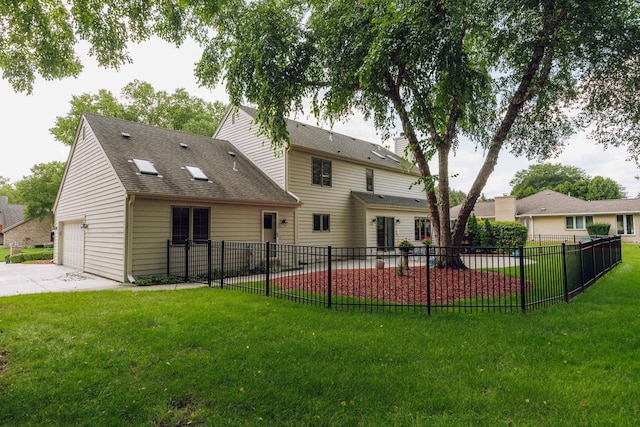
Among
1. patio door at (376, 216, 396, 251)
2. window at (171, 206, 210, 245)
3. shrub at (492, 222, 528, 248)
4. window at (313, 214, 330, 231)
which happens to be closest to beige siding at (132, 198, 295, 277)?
window at (171, 206, 210, 245)

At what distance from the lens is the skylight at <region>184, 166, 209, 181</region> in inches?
459

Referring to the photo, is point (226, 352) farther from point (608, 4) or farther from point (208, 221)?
point (608, 4)

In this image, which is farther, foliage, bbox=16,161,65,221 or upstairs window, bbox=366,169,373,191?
foliage, bbox=16,161,65,221

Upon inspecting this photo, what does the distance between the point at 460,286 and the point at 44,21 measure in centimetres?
997

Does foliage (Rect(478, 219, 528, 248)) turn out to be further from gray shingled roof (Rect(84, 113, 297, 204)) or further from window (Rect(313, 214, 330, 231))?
gray shingled roof (Rect(84, 113, 297, 204))

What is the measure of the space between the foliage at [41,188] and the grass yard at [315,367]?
29673 mm

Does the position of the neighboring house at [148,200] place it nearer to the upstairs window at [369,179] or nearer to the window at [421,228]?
the upstairs window at [369,179]

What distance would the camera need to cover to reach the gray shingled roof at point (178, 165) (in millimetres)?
10162

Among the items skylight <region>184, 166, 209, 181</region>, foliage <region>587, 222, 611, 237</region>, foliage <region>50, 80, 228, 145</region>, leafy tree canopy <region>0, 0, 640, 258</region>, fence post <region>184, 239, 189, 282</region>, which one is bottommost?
fence post <region>184, 239, 189, 282</region>

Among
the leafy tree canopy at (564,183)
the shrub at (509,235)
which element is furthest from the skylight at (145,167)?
the leafy tree canopy at (564,183)

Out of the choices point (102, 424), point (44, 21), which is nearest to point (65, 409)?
point (102, 424)

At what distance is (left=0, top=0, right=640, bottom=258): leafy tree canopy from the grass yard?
5019 millimetres

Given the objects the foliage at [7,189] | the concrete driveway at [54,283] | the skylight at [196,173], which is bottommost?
the concrete driveway at [54,283]

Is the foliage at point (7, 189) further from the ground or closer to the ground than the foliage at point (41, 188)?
further from the ground
